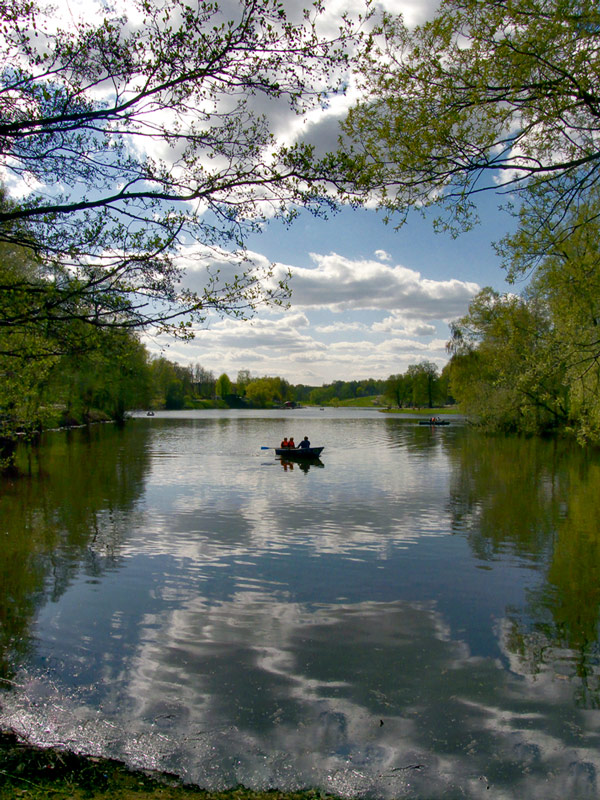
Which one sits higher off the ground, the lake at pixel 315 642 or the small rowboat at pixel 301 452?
the small rowboat at pixel 301 452

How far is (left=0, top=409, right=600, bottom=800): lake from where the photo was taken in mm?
5148

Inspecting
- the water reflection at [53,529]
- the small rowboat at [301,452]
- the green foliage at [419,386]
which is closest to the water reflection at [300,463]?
the small rowboat at [301,452]

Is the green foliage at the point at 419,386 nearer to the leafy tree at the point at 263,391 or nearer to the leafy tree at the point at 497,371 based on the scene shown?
the leafy tree at the point at 263,391

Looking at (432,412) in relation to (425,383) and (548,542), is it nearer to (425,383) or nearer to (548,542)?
(425,383)

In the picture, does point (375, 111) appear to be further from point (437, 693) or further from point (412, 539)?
point (412, 539)

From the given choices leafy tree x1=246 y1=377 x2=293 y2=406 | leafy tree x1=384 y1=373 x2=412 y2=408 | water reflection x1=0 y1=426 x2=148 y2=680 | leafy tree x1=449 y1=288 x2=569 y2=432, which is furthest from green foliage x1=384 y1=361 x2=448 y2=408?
water reflection x1=0 y1=426 x2=148 y2=680

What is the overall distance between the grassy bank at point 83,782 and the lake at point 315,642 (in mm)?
226

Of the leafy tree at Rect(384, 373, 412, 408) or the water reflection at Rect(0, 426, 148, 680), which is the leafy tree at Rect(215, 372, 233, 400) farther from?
the water reflection at Rect(0, 426, 148, 680)

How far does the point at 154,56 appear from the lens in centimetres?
597

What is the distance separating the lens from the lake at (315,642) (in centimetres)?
515

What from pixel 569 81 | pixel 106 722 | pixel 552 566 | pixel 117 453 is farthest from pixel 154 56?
pixel 117 453

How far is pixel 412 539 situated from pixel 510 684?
6998 mm

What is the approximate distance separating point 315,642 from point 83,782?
376cm

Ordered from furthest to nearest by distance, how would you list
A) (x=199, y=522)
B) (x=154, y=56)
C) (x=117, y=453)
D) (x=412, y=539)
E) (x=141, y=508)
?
(x=117, y=453) < (x=141, y=508) < (x=199, y=522) < (x=412, y=539) < (x=154, y=56)
